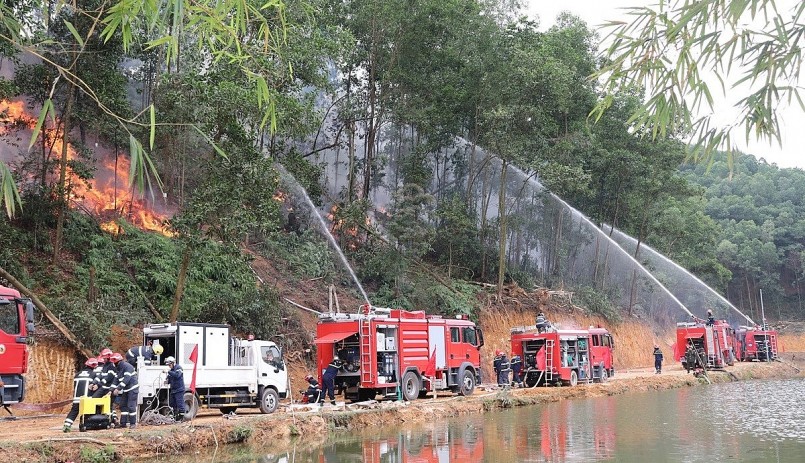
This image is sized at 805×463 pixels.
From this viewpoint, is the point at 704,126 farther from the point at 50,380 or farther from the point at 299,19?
the point at 299,19

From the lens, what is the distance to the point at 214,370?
1661 centimetres

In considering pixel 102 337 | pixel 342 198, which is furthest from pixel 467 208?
pixel 102 337

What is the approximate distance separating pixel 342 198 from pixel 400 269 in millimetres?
6965

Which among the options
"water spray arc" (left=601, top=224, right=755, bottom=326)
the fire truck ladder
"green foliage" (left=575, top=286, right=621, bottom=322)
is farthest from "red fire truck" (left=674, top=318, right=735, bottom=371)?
the fire truck ladder

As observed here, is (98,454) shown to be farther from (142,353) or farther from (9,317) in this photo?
(9,317)

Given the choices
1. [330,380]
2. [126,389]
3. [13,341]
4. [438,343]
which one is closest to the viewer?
[126,389]

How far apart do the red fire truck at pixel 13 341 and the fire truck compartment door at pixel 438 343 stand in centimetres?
1106

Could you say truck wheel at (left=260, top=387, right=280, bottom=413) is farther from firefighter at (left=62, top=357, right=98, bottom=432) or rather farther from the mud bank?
firefighter at (left=62, top=357, right=98, bottom=432)

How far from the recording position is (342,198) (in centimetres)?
3656

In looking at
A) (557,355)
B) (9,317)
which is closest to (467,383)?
(557,355)

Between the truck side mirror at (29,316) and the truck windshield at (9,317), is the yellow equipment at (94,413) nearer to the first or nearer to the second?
the truck side mirror at (29,316)

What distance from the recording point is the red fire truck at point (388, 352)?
65.2ft

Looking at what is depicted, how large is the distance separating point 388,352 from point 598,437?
774 cm

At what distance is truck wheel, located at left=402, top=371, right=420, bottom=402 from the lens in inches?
819
